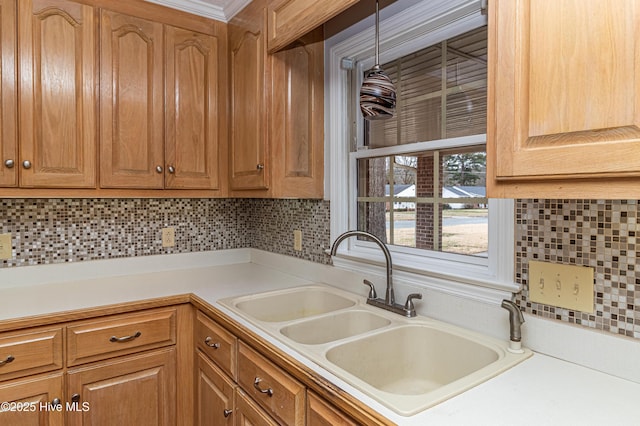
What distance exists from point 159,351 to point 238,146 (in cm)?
104

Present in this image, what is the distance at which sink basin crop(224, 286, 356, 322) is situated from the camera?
1690mm

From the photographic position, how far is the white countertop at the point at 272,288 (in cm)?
80

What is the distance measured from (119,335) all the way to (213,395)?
1.51 feet

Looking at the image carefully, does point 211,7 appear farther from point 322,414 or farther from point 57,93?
point 322,414

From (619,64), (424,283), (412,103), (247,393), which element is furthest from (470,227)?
(247,393)

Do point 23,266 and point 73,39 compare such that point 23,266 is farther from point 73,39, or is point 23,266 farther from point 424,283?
point 424,283

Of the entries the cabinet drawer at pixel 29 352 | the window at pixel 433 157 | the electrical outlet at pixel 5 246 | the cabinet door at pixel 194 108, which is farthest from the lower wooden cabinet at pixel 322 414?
the electrical outlet at pixel 5 246

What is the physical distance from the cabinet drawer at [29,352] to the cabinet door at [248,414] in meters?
0.74

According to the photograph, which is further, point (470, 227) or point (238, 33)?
point (238, 33)

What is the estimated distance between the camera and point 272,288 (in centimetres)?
183

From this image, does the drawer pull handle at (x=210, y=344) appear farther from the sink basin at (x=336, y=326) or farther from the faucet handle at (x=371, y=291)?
the faucet handle at (x=371, y=291)

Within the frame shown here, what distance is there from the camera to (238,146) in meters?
2.04

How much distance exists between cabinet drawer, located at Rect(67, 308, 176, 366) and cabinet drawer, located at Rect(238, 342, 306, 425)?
538 millimetres

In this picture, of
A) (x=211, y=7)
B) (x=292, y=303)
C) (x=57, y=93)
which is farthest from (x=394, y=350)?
(x=211, y=7)
